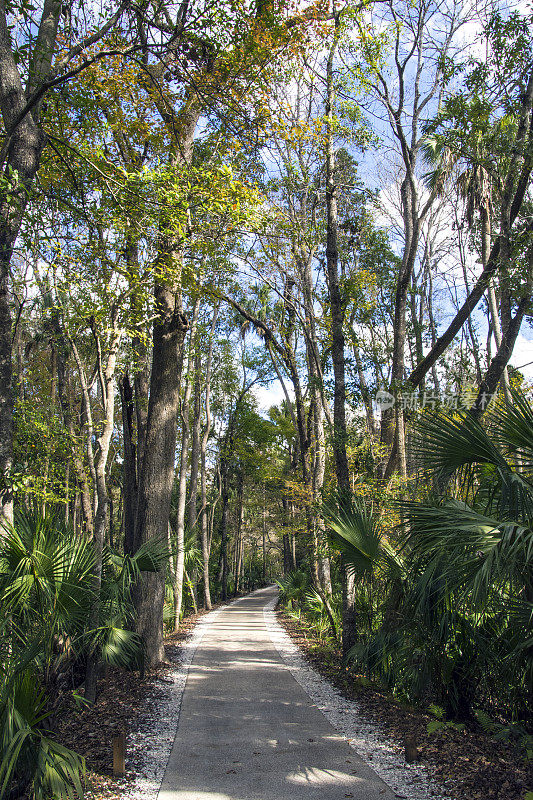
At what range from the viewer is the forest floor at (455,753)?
3887mm

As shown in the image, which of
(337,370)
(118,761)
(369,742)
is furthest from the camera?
(337,370)

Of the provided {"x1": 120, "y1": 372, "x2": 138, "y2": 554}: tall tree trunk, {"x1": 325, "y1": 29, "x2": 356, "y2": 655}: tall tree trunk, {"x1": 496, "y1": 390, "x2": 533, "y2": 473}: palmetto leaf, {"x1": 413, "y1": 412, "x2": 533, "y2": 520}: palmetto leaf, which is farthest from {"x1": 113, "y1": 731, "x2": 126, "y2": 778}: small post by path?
{"x1": 120, "y1": 372, "x2": 138, "y2": 554}: tall tree trunk

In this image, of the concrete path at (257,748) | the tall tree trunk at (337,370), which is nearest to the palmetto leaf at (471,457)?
the concrete path at (257,748)

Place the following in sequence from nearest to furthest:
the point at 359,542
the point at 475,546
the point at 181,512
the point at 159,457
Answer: the point at 475,546 → the point at 359,542 → the point at 159,457 → the point at 181,512

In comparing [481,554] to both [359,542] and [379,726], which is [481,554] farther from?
[379,726]

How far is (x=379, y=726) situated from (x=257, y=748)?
1404 millimetres

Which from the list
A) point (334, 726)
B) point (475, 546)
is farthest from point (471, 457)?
point (334, 726)

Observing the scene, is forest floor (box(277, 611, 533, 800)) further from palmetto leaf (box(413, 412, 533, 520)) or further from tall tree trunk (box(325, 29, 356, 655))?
palmetto leaf (box(413, 412, 533, 520))

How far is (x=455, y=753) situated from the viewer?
4570mm

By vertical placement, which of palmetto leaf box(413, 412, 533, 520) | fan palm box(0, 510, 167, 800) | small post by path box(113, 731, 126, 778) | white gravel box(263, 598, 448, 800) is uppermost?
palmetto leaf box(413, 412, 533, 520)

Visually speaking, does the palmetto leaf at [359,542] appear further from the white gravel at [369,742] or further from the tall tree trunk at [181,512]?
the tall tree trunk at [181,512]

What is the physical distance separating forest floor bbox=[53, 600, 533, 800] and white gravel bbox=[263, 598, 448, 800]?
0.32ft

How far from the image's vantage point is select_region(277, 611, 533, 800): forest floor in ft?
12.8

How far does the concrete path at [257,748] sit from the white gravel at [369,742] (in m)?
0.11
